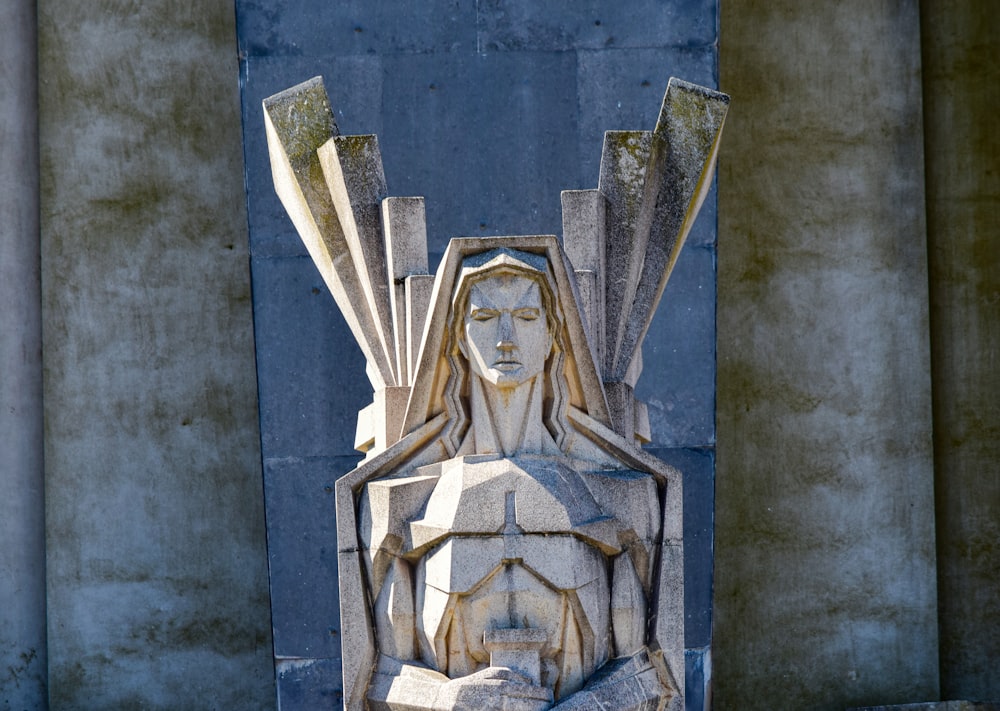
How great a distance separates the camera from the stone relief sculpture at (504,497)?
34.1 feet

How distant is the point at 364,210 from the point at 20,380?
12.6 ft

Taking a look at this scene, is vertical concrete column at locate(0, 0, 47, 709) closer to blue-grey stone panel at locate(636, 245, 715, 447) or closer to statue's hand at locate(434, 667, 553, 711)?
blue-grey stone panel at locate(636, 245, 715, 447)

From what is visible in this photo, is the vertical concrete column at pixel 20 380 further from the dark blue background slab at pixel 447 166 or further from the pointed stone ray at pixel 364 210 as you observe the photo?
the pointed stone ray at pixel 364 210

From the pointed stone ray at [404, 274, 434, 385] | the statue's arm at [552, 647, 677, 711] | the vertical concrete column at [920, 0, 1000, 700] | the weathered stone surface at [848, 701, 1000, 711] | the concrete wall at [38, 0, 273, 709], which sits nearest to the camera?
the statue's arm at [552, 647, 677, 711]

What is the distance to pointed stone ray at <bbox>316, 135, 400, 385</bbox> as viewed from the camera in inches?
443

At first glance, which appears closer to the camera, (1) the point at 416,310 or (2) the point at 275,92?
(1) the point at 416,310

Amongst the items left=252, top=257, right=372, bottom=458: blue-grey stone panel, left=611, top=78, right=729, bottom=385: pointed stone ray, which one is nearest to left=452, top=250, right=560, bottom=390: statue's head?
left=611, top=78, right=729, bottom=385: pointed stone ray

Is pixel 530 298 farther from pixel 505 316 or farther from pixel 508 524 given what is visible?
pixel 508 524

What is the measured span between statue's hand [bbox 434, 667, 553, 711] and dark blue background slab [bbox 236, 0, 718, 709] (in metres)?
3.09

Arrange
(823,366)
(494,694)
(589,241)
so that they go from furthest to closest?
1. (823,366)
2. (589,241)
3. (494,694)

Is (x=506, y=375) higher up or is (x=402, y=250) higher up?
(x=402, y=250)

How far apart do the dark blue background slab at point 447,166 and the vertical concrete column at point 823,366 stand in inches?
40.0

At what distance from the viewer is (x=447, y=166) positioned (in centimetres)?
1336

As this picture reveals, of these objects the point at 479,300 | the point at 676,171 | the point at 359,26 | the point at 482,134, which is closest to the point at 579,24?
the point at 482,134
